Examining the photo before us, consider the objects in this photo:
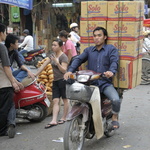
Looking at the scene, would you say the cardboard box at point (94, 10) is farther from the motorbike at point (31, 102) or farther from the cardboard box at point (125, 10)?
the motorbike at point (31, 102)

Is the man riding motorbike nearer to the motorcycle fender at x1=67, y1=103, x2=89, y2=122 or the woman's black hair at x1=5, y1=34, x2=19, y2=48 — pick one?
the motorcycle fender at x1=67, y1=103, x2=89, y2=122

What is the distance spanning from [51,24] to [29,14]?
167 centimetres

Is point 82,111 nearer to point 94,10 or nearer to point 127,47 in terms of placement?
point 127,47

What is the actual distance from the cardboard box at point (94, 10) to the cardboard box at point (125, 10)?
0.30 ft

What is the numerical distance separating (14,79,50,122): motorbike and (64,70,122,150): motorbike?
64.2 inches

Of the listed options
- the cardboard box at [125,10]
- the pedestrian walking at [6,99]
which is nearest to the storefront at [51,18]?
the pedestrian walking at [6,99]

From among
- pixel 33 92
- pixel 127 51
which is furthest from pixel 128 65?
pixel 33 92

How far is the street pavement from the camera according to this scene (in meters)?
5.07

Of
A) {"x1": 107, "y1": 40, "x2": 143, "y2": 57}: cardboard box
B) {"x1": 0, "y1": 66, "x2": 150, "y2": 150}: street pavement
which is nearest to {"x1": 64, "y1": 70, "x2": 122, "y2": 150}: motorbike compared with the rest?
{"x1": 0, "y1": 66, "x2": 150, "y2": 150}: street pavement

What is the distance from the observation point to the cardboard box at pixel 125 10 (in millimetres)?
4988

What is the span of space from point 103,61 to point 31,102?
5.92 ft

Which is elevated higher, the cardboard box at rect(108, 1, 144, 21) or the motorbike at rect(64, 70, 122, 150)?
the cardboard box at rect(108, 1, 144, 21)

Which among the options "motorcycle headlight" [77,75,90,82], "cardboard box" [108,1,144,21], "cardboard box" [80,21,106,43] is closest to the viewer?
"motorcycle headlight" [77,75,90,82]

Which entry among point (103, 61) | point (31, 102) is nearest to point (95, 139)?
point (103, 61)
